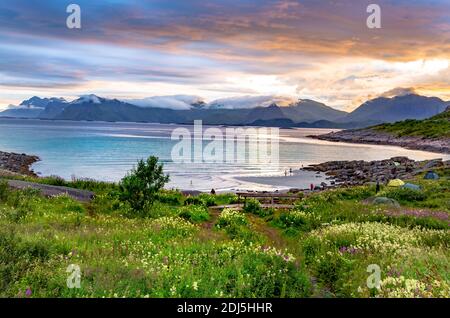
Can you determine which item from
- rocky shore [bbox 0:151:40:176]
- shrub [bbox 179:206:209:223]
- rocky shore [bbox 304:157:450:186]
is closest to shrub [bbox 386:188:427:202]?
shrub [bbox 179:206:209:223]

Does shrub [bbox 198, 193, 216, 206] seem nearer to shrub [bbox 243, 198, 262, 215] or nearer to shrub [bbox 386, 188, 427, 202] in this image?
shrub [bbox 243, 198, 262, 215]

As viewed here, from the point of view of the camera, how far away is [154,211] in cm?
2286

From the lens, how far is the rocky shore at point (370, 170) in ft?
210

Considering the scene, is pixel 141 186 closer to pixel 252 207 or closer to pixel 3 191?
pixel 3 191

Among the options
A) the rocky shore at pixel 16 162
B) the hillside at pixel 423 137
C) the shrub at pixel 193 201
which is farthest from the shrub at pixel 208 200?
the hillside at pixel 423 137

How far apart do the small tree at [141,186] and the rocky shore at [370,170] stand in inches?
1774

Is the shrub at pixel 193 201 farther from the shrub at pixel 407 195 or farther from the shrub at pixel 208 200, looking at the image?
the shrub at pixel 407 195

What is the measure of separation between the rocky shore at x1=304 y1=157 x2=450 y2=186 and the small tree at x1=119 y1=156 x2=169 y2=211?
148 feet

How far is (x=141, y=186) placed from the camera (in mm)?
22609

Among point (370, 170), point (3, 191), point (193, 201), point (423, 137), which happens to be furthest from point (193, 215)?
point (423, 137)

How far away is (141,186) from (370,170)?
65.3m
